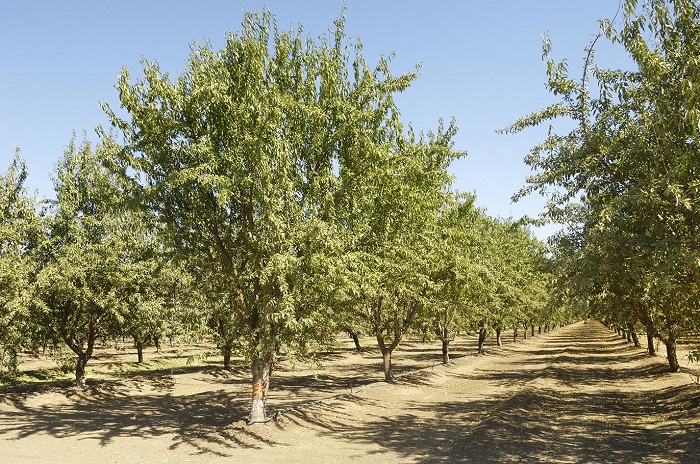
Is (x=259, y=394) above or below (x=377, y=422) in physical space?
above

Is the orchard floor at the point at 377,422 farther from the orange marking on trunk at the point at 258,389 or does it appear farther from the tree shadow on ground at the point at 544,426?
the orange marking on trunk at the point at 258,389

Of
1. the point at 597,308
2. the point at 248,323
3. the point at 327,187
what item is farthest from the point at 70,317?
the point at 597,308

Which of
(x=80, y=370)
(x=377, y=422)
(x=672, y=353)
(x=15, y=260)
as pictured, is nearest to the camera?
(x=377, y=422)

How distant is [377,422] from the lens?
723 inches

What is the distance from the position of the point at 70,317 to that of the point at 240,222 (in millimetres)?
17219

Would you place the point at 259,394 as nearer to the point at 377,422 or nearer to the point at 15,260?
the point at 377,422

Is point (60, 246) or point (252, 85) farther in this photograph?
point (60, 246)

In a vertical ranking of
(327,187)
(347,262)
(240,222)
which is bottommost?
(347,262)

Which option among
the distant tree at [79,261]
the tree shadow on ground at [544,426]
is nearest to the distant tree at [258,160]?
the tree shadow on ground at [544,426]

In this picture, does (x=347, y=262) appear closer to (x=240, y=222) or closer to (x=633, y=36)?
(x=240, y=222)

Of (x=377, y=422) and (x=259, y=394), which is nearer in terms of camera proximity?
(x=259, y=394)

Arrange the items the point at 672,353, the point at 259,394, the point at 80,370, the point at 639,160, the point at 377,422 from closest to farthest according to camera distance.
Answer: the point at 639,160 < the point at 259,394 < the point at 377,422 < the point at 80,370 < the point at 672,353

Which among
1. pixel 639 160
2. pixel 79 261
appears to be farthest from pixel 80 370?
pixel 639 160

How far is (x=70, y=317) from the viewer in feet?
89.6
